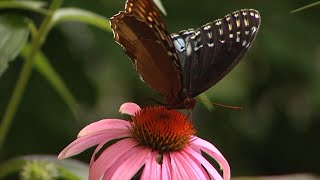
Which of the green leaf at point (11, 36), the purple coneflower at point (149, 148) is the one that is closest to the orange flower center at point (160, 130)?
the purple coneflower at point (149, 148)

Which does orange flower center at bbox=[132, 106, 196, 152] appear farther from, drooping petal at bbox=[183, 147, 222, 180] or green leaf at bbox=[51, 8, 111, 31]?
green leaf at bbox=[51, 8, 111, 31]

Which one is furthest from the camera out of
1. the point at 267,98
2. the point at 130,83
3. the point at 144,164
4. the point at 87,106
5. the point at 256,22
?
the point at 267,98

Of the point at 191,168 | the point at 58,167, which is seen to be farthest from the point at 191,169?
the point at 58,167

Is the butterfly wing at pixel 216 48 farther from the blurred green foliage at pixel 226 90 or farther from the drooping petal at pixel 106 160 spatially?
the blurred green foliage at pixel 226 90

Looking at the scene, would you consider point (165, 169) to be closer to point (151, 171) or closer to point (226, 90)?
point (151, 171)

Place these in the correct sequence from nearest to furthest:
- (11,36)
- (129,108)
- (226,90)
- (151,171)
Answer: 1. (151,171)
2. (129,108)
3. (11,36)
4. (226,90)

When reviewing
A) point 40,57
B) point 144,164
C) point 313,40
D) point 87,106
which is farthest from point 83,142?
point 313,40

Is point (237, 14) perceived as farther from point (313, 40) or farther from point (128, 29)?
point (313, 40)
